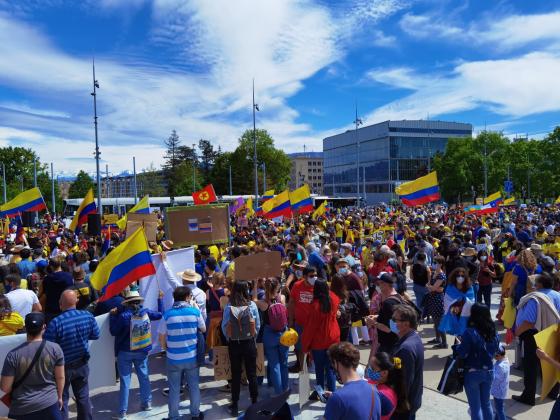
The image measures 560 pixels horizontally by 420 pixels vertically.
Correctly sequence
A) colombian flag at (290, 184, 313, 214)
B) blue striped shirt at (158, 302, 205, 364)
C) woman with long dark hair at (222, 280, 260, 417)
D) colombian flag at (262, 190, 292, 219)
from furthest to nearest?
1. colombian flag at (290, 184, 313, 214)
2. colombian flag at (262, 190, 292, 219)
3. woman with long dark hair at (222, 280, 260, 417)
4. blue striped shirt at (158, 302, 205, 364)

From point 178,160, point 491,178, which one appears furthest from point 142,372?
point 178,160

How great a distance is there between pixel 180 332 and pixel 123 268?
1.29 m

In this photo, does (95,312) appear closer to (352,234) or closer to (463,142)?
(352,234)

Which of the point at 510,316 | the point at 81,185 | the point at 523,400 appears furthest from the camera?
the point at 81,185

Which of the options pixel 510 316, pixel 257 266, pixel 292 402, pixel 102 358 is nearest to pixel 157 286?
pixel 102 358

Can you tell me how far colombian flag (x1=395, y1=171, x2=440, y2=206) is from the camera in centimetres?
1628

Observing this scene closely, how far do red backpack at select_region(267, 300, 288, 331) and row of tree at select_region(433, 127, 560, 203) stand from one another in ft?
189

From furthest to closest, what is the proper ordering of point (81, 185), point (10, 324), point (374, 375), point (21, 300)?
point (81, 185)
point (21, 300)
point (10, 324)
point (374, 375)

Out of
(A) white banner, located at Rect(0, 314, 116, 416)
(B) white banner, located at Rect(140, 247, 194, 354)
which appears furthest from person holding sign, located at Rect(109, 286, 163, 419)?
(B) white banner, located at Rect(140, 247, 194, 354)

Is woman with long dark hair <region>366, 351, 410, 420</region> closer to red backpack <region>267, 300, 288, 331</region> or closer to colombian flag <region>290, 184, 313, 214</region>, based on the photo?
red backpack <region>267, 300, 288, 331</region>

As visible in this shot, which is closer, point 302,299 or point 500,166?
point 302,299

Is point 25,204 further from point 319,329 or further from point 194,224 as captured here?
point 319,329

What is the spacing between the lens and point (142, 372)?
19.2ft

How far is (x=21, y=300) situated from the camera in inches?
249
